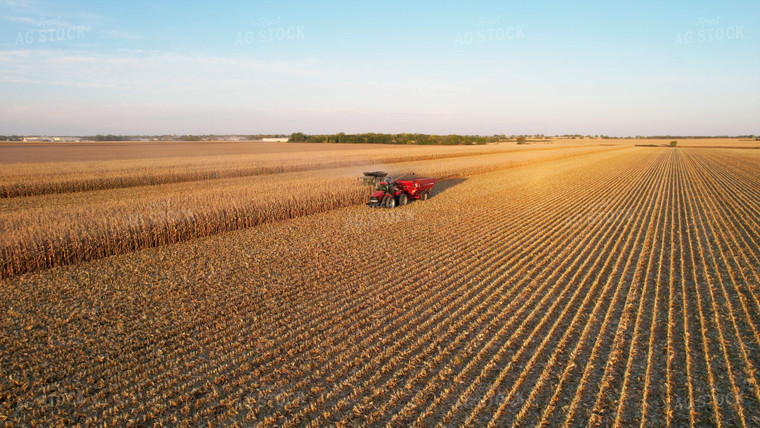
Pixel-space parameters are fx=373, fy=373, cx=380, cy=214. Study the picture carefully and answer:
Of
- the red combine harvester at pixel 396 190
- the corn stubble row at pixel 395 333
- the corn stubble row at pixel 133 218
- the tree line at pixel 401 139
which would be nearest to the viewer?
the corn stubble row at pixel 395 333

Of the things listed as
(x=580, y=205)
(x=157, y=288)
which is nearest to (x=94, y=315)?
(x=157, y=288)

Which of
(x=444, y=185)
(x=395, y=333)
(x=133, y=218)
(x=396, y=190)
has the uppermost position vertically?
(x=396, y=190)

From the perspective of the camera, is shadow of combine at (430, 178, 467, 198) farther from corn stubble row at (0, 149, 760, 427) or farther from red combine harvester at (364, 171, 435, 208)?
corn stubble row at (0, 149, 760, 427)

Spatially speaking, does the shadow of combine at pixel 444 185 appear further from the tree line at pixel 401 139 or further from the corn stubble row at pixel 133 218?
the tree line at pixel 401 139

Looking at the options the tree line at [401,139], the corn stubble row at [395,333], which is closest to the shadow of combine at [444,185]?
the corn stubble row at [395,333]

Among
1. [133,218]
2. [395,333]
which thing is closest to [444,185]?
[133,218]

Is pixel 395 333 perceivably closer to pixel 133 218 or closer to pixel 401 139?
pixel 133 218
